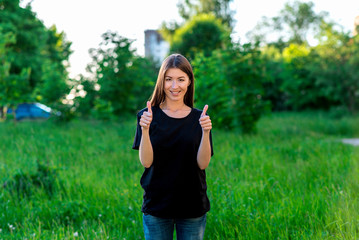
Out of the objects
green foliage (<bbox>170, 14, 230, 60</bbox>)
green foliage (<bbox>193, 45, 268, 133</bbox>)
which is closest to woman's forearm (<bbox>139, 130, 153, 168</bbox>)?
green foliage (<bbox>193, 45, 268, 133</bbox>)

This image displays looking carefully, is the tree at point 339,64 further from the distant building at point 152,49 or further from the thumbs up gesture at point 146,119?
the thumbs up gesture at point 146,119

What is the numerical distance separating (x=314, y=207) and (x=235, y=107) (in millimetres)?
6092

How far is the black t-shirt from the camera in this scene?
1993 mm

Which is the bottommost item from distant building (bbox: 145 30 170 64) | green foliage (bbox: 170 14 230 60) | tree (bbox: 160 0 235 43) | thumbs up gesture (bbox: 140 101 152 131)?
thumbs up gesture (bbox: 140 101 152 131)

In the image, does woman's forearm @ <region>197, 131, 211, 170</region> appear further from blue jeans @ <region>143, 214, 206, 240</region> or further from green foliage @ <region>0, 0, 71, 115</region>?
green foliage @ <region>0, 0, 71, 115</region>

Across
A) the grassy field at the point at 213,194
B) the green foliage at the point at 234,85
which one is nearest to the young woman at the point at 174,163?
the grassy field at the point at 213,194

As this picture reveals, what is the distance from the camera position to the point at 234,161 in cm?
543

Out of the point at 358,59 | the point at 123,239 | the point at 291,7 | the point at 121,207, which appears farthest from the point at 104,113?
the point at 291,7

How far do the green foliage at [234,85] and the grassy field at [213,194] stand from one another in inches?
106

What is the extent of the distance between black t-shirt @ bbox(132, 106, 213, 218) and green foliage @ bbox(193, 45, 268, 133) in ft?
23.1

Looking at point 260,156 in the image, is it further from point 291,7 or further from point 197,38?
point 291,7

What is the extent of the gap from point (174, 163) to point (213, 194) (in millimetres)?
1819

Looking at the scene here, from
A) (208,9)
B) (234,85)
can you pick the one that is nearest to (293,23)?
(208,9)

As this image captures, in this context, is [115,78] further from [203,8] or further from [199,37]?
[203,8]
